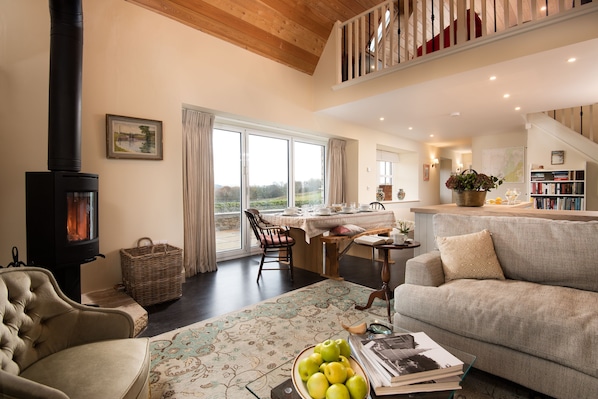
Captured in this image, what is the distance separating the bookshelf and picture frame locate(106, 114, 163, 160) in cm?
651

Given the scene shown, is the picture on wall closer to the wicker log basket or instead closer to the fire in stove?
the wicker log basket

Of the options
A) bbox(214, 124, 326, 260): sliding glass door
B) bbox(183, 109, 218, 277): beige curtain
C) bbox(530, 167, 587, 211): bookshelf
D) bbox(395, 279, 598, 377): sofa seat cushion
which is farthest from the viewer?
bbox(530, 167, 587, 211): bookshelf

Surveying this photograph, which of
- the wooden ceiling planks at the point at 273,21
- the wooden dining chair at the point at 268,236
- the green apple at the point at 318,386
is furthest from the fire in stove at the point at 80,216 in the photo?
the wooden ceiling planks at the point at 273,21

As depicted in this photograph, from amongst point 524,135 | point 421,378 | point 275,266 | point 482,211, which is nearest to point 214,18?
point 275,266

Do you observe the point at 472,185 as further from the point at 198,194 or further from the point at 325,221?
the point at 198,194

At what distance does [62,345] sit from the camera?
134cm

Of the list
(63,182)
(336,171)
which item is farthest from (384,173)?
(63,182)

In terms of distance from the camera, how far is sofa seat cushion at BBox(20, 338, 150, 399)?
1.04 metres

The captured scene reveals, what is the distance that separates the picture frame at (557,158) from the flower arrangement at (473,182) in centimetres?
412

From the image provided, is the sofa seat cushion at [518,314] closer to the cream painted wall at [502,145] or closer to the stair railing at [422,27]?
the stair railing at [422,27]

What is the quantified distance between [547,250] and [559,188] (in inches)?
202

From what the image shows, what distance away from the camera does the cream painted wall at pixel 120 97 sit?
2.53m

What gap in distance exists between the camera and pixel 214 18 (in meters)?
3.71

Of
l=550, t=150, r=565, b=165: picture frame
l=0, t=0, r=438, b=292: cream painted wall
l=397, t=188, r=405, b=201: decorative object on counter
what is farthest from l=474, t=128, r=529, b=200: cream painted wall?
l=0, t=0, r=438, b=292: cream painted wall
